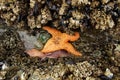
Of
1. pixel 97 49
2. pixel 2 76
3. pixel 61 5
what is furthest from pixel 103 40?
pixel 2 76

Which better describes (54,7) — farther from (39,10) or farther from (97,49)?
(97,49)

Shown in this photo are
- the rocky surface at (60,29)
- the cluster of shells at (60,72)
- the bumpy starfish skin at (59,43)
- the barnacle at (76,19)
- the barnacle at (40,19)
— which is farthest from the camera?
the barnacle at (40,19)

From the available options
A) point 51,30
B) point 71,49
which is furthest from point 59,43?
point 51,30

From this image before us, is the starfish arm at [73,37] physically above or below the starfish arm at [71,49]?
above

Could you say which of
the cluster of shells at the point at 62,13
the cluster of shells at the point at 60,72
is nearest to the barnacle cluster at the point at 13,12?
the cluster of shells at the point at 62,13

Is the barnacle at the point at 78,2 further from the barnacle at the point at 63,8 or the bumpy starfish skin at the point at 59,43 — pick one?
the bumpy starfish skin at the point at 59,43
